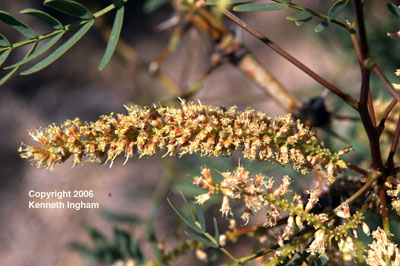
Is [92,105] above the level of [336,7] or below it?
below

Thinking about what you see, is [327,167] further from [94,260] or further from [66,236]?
[66,236]

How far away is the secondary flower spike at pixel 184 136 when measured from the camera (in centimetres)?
77

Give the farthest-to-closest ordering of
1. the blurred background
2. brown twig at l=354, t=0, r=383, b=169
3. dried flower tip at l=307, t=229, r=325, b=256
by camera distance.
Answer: the blurred background
dried flower tip at l=307, t=229, r=325, b=256
brown twig at l=354, t=0, r=383, b=169

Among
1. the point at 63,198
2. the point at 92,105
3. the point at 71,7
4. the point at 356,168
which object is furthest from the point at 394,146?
the point at 92,105

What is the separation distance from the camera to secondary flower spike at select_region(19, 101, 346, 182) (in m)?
0.77

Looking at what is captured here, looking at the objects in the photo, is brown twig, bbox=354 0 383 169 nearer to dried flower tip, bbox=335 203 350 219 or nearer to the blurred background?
dried flower tip, bbox=335 203 350 219

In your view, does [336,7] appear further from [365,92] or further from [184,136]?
[184,136]

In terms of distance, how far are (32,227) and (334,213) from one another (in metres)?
3.07

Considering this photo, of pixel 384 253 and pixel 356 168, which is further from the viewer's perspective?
pixel 356 168

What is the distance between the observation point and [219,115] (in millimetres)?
791

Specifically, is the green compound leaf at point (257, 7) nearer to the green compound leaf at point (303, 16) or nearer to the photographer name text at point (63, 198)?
the green compound leaf at point (303, 16)

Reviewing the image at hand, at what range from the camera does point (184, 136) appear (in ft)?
2.54

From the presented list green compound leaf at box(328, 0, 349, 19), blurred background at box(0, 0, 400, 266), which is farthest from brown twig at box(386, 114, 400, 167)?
blurred background at box(0, 0, 400, 266)

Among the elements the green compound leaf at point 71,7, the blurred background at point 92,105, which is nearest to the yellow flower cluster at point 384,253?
the green compound leaf at point 71,7
